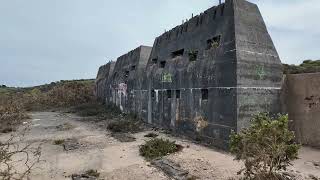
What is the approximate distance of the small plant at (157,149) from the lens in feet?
39.7

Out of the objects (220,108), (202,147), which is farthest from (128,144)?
(220,108)

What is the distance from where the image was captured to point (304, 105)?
1226 cm

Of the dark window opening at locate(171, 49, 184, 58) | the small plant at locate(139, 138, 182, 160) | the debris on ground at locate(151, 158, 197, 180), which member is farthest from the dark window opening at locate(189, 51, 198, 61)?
the debris on ground at locate(151, 158, 197, 180)

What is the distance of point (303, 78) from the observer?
40.7 feet

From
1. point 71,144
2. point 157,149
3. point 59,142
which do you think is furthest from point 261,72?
point 59,142

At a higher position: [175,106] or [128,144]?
[175,106]

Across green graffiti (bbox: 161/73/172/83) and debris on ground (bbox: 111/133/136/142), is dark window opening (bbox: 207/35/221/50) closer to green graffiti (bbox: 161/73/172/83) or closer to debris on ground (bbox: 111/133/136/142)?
green graffiti (bbox: 161/73/172/83)

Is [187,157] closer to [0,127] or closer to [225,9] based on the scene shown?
[225,9]

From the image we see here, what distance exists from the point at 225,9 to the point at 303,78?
406cm

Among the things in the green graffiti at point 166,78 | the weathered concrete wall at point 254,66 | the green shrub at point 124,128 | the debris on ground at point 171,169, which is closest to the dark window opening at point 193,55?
the green graffiti at point 166,78

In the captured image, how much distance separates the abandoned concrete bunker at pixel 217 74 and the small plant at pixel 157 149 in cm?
191

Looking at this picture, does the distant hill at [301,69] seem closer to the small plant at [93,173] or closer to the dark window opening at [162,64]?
the dark window opening at [162,64]

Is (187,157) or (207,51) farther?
(207,51)

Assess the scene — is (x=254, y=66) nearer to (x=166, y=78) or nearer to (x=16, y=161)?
(x=166, y=78)
